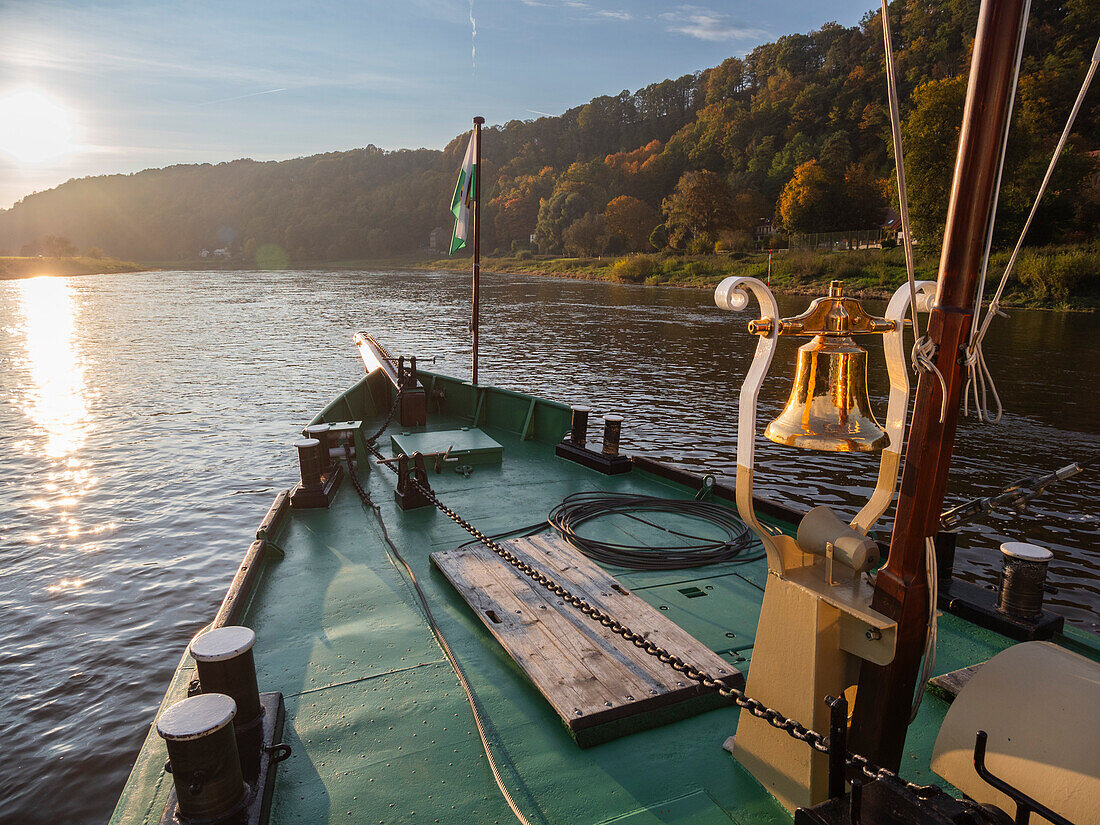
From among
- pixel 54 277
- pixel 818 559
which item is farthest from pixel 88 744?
pixel 54 277

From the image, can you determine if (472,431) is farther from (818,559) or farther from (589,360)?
(589,360)

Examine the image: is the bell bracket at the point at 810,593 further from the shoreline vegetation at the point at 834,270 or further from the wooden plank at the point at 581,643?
the shoreline vegetation at the point at 834,270

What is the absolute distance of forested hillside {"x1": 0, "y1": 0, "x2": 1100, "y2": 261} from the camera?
51.8 m

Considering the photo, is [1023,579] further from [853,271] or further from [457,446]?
[853,271]

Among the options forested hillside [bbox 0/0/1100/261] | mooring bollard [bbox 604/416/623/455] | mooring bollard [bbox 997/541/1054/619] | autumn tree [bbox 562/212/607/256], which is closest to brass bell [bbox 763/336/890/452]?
mooring bollard [bbox 997/541/1054/619]

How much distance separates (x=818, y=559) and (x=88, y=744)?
24.5 feet

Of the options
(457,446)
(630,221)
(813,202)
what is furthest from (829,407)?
(630,221)

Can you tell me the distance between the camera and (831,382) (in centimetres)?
277

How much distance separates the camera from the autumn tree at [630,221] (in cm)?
9694

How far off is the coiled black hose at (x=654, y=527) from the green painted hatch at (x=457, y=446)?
179cm

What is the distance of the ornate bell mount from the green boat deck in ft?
6.12

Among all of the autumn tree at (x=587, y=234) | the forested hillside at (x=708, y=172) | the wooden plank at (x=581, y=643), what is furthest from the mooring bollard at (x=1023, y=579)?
the autumn tree at (x=587, y=234)

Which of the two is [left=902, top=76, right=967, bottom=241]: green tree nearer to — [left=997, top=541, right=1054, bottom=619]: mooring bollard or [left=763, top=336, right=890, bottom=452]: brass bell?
[left=997, top=541, right=1054, bottom=619]: mooring bollard

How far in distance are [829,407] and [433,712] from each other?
9.51 feet
